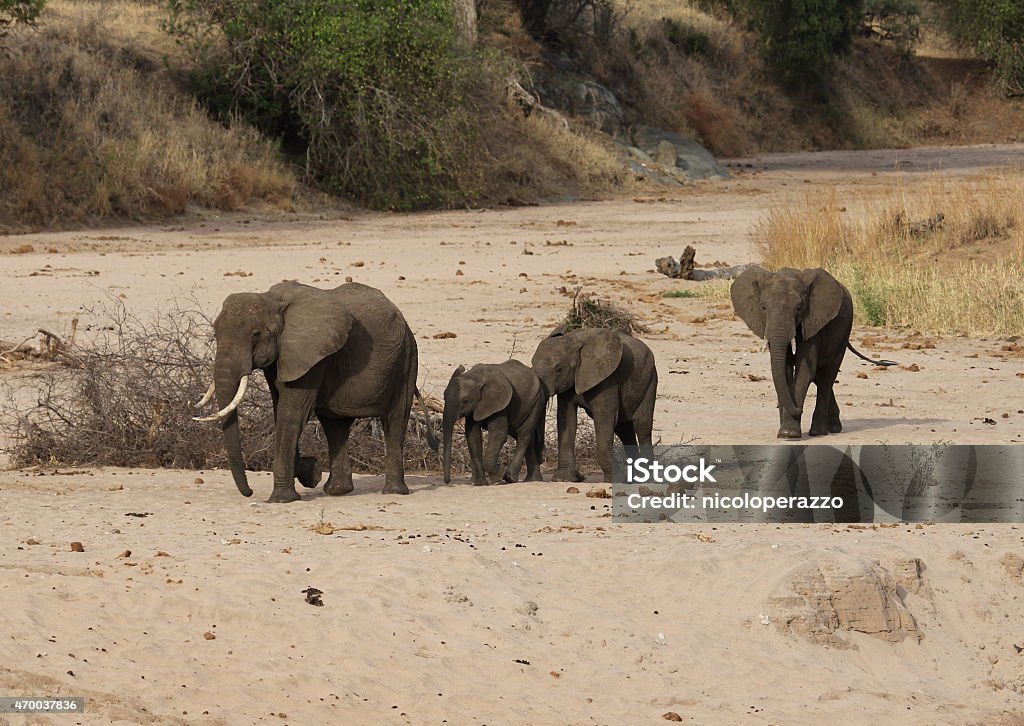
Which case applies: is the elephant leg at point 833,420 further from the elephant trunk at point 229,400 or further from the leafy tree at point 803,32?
the leafy tree at point 803,32

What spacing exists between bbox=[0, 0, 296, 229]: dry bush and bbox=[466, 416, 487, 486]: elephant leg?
16924 mm

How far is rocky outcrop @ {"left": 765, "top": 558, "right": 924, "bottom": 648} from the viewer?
7.23 m

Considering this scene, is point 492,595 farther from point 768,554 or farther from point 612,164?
point 612,164

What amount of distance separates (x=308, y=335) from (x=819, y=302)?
452cm

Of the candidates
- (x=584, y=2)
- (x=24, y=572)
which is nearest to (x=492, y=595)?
(x=24, y=572)

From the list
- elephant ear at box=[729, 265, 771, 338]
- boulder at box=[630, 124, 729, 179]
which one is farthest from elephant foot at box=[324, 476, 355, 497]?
boulder at box=[630, 124, 729, 179]

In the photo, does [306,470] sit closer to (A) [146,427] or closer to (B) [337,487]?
(B) [337,487]

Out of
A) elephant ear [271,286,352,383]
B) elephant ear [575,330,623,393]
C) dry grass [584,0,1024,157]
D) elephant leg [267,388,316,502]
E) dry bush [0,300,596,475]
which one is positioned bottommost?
dry bush [0,300,596,475]

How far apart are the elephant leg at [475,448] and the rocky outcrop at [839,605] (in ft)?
8.69

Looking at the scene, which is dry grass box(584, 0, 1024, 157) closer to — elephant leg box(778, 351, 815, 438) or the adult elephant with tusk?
elephant leg box(778, 351, 815, 438)

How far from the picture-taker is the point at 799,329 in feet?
38.2

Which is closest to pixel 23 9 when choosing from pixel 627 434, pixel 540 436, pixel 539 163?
pixel 539 163

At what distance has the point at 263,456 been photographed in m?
10.3

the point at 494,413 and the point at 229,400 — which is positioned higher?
the point at 229,400
